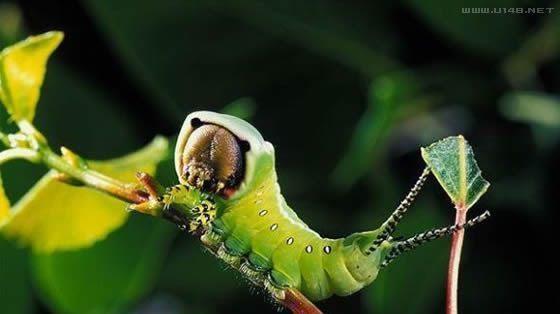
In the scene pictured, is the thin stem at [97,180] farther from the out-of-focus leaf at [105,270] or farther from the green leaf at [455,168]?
the out-of-focus leaf at [105,270]

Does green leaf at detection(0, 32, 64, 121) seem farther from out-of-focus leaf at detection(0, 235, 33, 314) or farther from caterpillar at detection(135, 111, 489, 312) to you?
out-of-focus leaf at detection(0, 235, 33, 314)

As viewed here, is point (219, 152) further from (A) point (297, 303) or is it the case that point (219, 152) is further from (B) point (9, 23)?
(B) point (9, 23)

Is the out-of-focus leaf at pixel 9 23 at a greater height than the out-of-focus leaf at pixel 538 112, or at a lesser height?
Answer: lesser

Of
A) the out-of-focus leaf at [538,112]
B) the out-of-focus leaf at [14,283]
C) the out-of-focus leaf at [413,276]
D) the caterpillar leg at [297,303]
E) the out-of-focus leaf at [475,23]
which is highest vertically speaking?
the out-of-focus leaf at [475,23]

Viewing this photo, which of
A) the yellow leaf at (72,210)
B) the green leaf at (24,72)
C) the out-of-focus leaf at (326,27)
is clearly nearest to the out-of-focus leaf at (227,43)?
the out-of-focus leaf at (326,27)

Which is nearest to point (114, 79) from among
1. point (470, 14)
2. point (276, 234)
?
point (470, 14)

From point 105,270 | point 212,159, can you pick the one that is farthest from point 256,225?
point 105,270

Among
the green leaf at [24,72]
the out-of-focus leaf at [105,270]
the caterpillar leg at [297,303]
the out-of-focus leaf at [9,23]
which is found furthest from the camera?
the out-of-focus leaf at [9,23]
